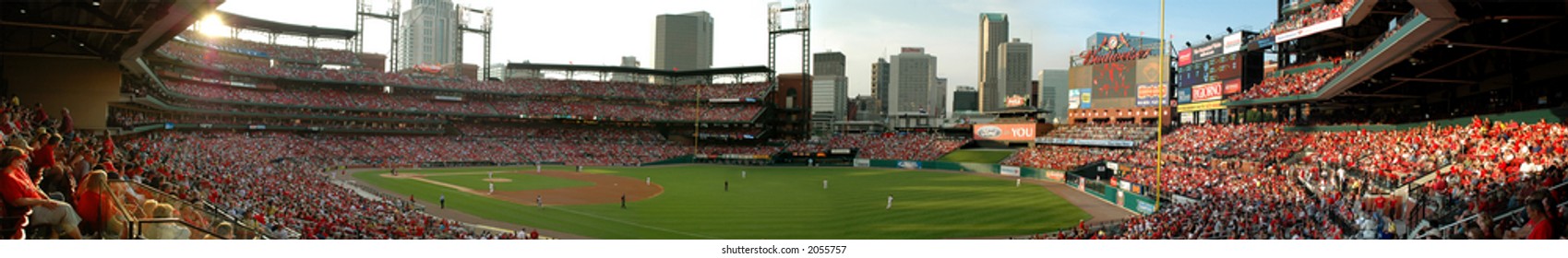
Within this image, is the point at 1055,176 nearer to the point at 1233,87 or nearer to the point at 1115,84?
the point at 1233,87

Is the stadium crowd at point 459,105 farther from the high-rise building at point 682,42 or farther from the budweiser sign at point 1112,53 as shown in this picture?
the high-rise building at point 682,42

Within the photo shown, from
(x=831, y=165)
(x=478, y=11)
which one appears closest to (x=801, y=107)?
(x=831, y=165)

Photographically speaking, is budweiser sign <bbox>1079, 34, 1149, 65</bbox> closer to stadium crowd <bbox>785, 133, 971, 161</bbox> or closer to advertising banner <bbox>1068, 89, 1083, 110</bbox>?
advertising banner <bbox>1068, 89, 1083, 110</bbox>

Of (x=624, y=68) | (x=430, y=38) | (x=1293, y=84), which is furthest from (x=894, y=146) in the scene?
(x=430, y=38)

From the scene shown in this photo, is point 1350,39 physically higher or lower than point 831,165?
higher

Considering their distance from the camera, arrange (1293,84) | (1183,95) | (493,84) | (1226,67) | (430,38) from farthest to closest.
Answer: (430,38) < (493,84) < (1183,95) < (1226,67) < (1293,84)

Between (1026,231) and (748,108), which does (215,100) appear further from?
(1026,231)

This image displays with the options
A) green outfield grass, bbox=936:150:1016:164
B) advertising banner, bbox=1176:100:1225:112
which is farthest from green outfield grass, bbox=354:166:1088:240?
advertising banner, bbox=1176:100:1225:112
